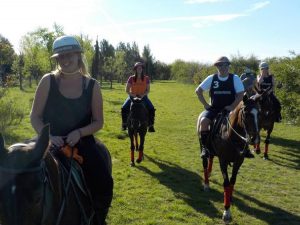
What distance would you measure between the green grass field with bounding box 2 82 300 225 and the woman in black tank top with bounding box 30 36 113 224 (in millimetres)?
3214

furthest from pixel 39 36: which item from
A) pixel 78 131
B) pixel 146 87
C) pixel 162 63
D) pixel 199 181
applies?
pixel 162 63

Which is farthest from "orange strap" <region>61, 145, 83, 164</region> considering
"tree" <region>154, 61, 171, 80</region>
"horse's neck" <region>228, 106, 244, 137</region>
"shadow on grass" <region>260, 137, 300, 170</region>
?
"tree" <region>154, 61, 171, 80</region>

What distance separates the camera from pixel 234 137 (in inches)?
263

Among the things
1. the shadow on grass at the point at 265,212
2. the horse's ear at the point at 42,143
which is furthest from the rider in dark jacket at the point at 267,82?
the horse's ear at the point at 42,143

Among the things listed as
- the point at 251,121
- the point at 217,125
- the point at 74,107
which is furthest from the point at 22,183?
the point at 217,125

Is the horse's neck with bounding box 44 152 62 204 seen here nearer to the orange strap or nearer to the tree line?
the orange strap

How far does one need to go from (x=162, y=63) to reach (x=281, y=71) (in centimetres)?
8275

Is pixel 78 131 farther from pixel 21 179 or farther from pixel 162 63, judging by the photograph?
pixel 162 63

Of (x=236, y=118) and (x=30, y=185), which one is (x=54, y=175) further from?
(x=236, y=118)

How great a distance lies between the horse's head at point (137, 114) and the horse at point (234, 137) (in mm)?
3309

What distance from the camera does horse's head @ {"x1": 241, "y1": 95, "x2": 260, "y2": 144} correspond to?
644 cm

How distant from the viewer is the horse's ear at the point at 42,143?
7.87 feet

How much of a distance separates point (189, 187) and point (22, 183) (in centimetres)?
658

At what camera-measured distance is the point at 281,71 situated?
717 inches
